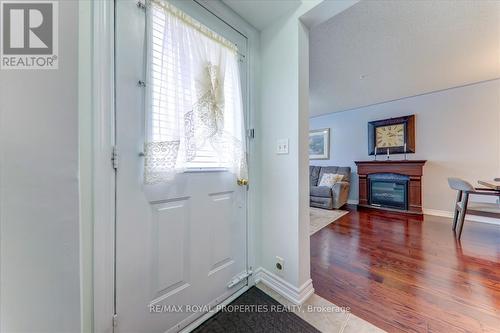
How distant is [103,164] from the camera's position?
33.9 inches

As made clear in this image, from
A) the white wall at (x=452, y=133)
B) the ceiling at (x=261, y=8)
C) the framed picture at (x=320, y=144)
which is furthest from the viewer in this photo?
the framed picture at (x=320, y=144)

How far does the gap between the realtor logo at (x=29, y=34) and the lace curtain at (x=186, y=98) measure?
1.24ft

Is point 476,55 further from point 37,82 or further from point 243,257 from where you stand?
point 37,82

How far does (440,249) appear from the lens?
221 centimetres

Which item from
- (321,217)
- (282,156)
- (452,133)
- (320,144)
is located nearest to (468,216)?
(452,133)

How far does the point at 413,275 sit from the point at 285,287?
123cm

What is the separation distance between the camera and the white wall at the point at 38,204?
494 millimetres

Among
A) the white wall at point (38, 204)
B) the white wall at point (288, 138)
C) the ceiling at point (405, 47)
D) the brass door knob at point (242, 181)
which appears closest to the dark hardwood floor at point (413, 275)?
the white wall at point (288, 138)

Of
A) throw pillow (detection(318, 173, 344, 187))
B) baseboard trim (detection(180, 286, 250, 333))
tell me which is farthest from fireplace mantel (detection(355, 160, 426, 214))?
baseboard trim (detection(180, 286, 250, 333))

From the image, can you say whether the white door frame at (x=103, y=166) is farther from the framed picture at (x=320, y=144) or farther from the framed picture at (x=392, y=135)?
the framed picture at (x=320, y=144)

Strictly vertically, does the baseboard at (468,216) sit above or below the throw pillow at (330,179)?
below

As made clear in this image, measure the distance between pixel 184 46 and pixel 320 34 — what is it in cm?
170

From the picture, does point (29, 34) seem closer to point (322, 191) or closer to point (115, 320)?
point (115, 320)

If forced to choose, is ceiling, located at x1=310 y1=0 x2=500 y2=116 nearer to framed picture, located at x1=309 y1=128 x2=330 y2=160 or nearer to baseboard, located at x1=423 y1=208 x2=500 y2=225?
framed picture, located at x1=309 y1=128 x2=330 y2=160
